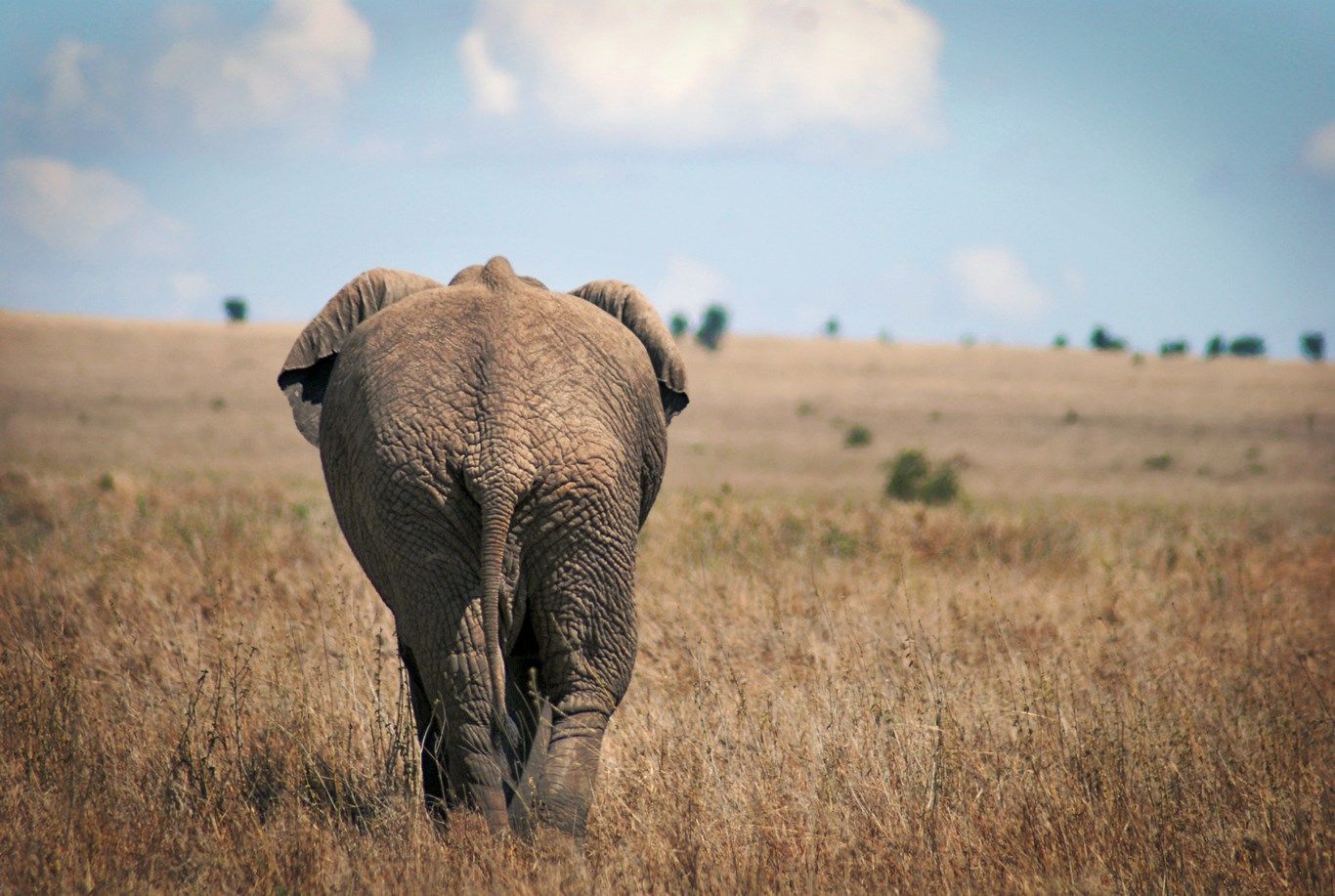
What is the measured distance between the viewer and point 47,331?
203ft

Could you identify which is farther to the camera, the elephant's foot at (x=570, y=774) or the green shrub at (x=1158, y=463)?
the green shrub at (x=1158, y=463)

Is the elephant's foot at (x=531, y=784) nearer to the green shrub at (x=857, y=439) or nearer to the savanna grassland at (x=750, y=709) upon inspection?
the savanna grassland at (x=750, y=709)

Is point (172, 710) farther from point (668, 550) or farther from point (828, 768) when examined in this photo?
point (668, 550)

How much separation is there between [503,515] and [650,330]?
1381mm

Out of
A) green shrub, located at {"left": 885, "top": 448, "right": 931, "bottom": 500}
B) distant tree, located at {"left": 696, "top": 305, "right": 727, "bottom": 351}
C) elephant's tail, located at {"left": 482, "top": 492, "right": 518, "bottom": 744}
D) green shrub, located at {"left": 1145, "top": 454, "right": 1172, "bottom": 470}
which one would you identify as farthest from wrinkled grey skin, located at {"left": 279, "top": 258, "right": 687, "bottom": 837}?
distant tree, located at {"left": 696, "top": 305, "right": 727, "bottom": 351}

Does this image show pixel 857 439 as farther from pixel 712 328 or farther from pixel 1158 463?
pixel 712 328

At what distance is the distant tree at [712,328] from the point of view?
75688mm

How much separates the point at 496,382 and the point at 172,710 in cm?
304

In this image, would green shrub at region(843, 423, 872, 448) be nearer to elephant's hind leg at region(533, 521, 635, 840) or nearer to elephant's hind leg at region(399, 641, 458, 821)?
elephant's hind leg at region(399, 641, 458, 821)

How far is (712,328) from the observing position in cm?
7831

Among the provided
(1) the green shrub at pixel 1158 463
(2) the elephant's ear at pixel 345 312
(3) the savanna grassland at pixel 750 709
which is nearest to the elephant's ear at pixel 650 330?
(2) the elephant's ear at pixel 345 312

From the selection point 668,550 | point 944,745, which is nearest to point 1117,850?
point 944,745

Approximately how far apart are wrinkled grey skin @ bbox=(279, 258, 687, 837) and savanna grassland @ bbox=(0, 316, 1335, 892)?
354 millimetres

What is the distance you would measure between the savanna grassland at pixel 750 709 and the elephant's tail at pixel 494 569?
63cm
